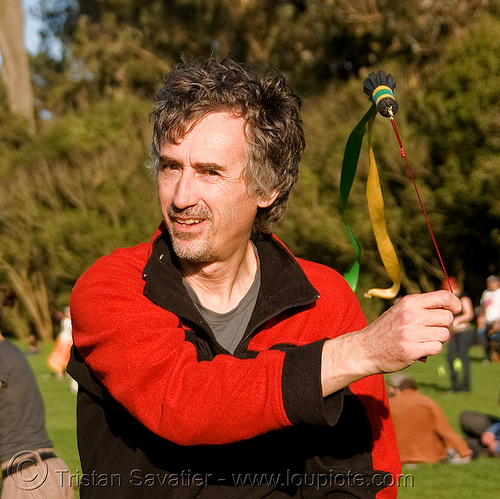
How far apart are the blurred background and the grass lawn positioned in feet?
17.3

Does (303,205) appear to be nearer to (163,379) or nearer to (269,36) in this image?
(269,36)

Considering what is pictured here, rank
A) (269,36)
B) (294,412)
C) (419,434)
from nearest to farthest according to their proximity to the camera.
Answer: (294,412) → (419,434) → (269,36)

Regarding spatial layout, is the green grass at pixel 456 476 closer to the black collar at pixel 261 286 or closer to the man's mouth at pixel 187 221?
the black collar at pixel 261 286

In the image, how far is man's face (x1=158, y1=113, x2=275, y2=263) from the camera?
2.29m

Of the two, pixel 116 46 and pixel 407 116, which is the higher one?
pixel 116 46

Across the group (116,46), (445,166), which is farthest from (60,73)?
(445,166)

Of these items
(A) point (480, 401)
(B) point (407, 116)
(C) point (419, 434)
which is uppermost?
(B) point (407, 116)

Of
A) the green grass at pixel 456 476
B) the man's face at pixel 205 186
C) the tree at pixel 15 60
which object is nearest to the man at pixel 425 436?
the green grass at pixel 456 476

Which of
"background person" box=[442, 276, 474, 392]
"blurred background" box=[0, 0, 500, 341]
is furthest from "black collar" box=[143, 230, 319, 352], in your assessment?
"blurred background" box=[0, 0, 500, 341]

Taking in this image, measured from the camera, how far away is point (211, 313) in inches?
96.5

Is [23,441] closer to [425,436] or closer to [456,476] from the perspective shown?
[456,476]

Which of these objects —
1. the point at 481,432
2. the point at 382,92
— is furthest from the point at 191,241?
the point at 481,432

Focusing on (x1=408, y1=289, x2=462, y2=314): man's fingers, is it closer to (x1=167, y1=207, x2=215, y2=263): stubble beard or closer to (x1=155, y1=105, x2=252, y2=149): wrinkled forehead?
(x1=167, y1=207, x2=215, y2=263): stubble beard

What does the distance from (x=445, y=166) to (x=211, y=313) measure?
74.9 ft
